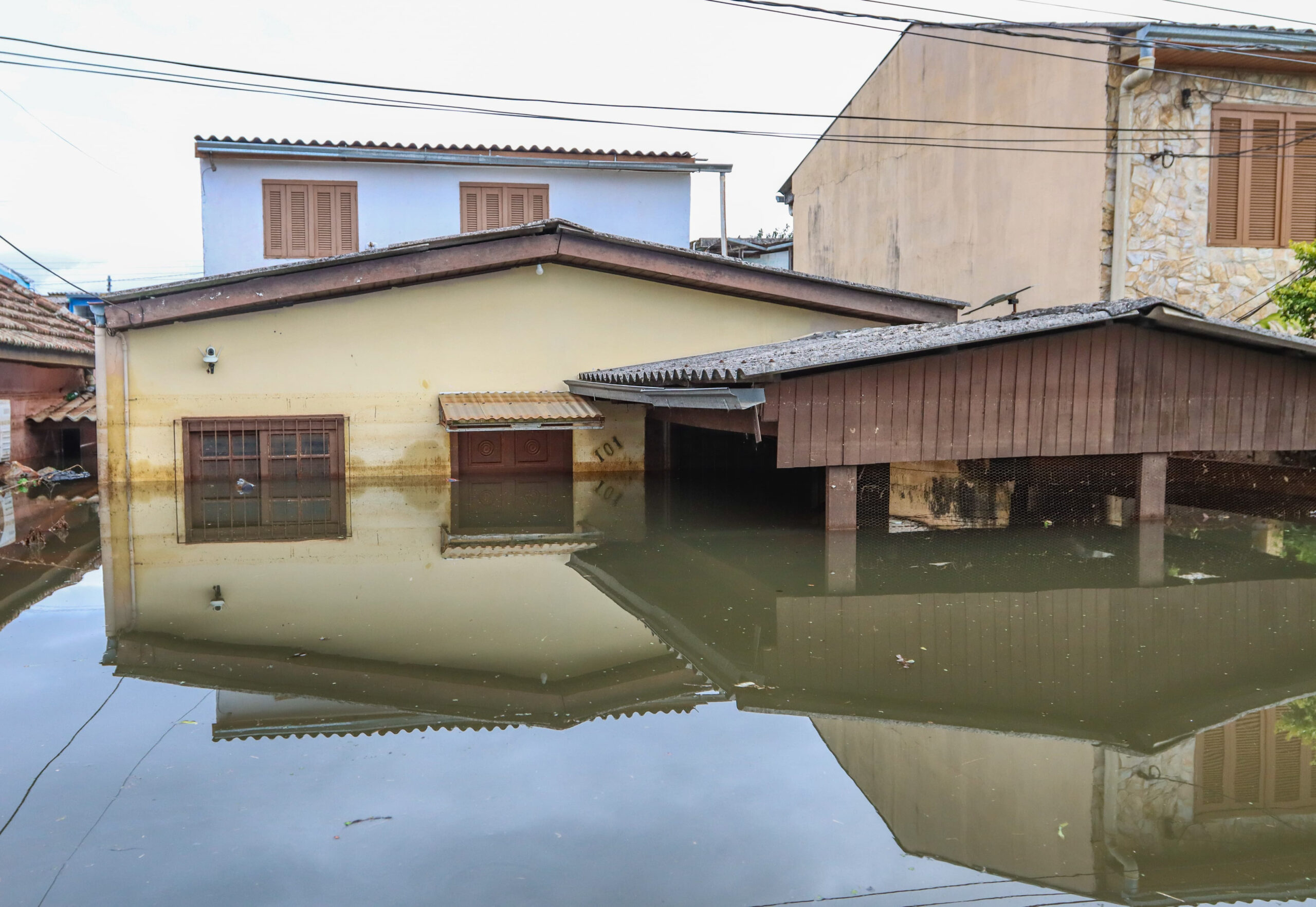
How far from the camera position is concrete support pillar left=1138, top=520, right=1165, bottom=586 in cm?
798

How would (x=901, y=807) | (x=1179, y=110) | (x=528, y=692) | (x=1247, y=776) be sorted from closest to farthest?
(x=901, y=807) → (x=1247, y=776) → (x=528, y=692) → (x=1179, y=110)

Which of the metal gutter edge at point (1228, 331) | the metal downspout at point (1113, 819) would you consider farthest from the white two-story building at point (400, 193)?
the metal downspout at point (1113, 819)

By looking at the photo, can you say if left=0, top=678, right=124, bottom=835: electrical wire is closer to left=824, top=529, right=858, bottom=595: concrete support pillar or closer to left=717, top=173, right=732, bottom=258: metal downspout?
left=824, top=529, right=858, bottom=595: concrete support pillar

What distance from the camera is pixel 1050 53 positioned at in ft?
45.8

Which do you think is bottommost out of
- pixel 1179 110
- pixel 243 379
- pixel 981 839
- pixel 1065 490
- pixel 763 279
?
pixel 981 839

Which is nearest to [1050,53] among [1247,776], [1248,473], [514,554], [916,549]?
[1248,473]

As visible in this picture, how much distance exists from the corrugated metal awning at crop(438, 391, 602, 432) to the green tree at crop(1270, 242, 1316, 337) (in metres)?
8.52

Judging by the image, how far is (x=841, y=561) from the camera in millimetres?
8719

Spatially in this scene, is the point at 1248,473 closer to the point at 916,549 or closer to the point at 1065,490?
the point at 1065,490

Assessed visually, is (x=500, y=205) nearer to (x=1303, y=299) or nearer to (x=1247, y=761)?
(x=1303, y=299)

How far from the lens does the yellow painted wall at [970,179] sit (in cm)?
1375

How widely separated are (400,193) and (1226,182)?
12.8m

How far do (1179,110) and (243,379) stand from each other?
524 inches

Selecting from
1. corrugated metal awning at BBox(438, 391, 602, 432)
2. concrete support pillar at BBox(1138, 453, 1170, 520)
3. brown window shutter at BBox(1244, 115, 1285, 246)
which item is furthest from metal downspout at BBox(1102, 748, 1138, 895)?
brown window shutter at BBox(1244, 115, 1285, 246)
